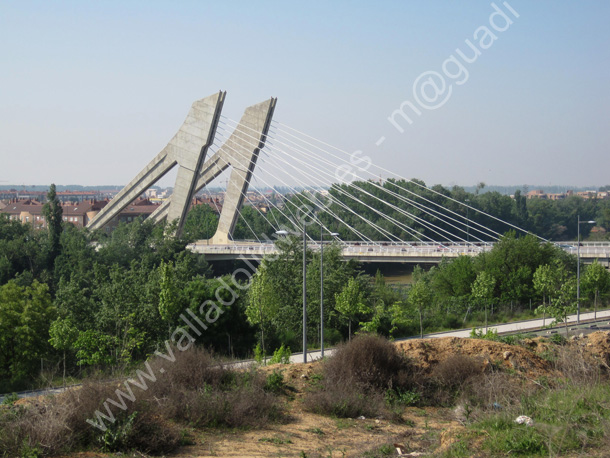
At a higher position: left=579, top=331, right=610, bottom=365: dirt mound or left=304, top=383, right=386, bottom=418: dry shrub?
left=579, top=331, right=610, bottom=365: dirt mound

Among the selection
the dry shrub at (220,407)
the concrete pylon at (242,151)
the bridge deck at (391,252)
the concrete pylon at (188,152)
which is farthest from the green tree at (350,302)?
the bridge deck at (391,252)

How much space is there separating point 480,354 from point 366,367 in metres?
2.54

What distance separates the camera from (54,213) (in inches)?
1443

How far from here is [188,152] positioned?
33.2 meters

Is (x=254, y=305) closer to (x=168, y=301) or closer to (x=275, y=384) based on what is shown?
(x=168, y=301)

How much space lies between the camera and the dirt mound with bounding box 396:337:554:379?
1184cm

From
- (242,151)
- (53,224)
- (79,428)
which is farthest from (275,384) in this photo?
(53,224)

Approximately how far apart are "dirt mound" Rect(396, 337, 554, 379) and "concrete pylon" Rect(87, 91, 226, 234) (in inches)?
857

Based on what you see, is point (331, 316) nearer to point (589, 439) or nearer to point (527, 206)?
point (589, 439)

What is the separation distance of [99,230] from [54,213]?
9.47ft

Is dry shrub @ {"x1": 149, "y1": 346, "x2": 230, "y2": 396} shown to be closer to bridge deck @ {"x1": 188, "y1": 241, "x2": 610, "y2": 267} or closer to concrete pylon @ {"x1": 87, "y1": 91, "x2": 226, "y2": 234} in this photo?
concrete pylon @ {"x1": 87, "y1": 91, "x2": 226, "y2": 234}

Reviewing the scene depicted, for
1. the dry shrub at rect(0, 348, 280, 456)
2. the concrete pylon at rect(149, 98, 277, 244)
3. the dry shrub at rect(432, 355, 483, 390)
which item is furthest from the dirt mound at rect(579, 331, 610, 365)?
the concrete pylon at rect(149, 98, 277, 244)

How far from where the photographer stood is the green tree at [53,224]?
35.8 metres

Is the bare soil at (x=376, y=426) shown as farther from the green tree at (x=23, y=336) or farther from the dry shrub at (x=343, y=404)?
the green tree at (x=23, y=336)
